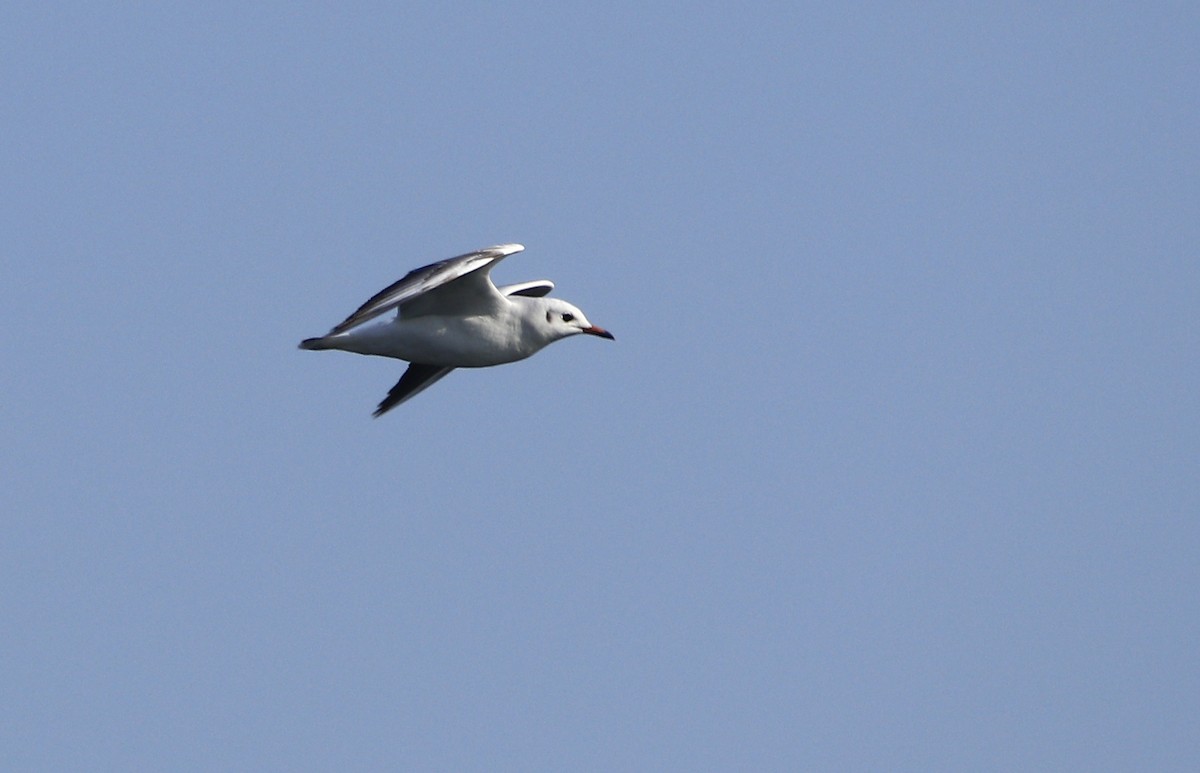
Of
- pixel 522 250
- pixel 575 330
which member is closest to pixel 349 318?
pixel 522 250

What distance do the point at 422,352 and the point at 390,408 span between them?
3930 mm

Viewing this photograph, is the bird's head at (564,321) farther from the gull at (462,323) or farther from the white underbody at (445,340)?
the white underbody at (445,340)

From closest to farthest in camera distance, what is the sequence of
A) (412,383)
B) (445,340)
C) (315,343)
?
(315,343)
(445,340)
(412,383)

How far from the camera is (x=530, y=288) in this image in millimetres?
28219

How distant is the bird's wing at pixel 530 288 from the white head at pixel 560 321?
124 centimetres

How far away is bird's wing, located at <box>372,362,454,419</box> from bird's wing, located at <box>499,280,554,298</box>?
1.84 m

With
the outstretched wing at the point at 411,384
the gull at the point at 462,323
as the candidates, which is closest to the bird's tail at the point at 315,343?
the gull at the point at 462,323

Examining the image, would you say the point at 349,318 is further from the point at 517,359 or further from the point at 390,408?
the point at 390,408

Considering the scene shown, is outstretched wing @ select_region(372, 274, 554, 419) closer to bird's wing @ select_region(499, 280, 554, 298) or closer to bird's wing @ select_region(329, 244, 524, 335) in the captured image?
bird's wing @ select_region(499, 280, 554, 298)

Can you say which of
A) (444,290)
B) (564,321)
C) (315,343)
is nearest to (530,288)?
(564,321)

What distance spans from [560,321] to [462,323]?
5.67 feet

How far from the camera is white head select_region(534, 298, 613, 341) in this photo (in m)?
26.4

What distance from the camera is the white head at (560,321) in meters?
26.4

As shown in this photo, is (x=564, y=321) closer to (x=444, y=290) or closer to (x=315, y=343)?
(x=444, y=290)
